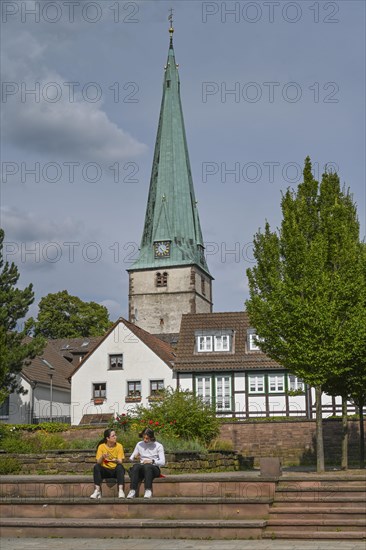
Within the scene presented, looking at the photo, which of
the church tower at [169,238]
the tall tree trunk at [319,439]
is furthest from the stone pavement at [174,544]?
the church tower at [169,238]

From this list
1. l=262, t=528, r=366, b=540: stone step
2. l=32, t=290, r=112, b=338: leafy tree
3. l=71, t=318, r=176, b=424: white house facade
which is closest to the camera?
l=262, t=528, r=366, b=540: stone step

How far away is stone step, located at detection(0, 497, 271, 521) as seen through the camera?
13.6 meters

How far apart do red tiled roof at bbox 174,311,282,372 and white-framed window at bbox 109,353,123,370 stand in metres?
4.26

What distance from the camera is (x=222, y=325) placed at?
1925 inches

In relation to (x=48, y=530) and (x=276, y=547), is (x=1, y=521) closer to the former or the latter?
(x=48, y=530)

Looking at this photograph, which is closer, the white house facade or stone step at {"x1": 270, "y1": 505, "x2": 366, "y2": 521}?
stone step at {"x1": 270, "y1": 505, "x2": 366, "y2": 521}

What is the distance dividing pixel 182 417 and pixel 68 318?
53375mm

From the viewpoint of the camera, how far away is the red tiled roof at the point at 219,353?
1794 inches

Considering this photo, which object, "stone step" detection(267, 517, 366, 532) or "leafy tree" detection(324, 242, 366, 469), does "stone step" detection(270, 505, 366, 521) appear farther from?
"leafy tree" detection(324, 242, 366, 469)

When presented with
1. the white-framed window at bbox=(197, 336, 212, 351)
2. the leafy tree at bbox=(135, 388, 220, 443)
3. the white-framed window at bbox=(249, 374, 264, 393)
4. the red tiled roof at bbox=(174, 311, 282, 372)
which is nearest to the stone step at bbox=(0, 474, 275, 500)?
the leafy tree at bbox=(135, 388, 220, 443)

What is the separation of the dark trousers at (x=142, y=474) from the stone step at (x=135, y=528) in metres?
1.10

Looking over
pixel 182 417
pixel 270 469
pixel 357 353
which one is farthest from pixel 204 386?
pixel 270 469

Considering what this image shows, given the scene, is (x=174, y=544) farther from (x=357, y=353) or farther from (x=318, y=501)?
(x=357, y=353)

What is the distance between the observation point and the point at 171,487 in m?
14.8
